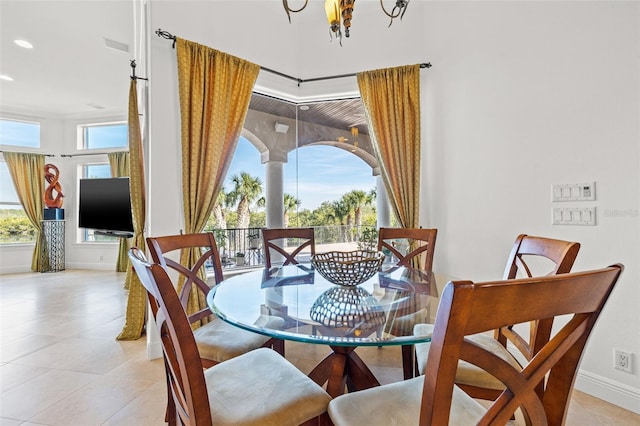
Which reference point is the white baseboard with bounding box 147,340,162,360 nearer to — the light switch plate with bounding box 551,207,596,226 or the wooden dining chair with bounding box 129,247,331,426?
the wooden dining chair with bounding box 129,247,331,426

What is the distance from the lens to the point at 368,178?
345 cm

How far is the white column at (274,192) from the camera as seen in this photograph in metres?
3.46

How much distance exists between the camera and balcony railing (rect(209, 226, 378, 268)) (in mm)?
3297

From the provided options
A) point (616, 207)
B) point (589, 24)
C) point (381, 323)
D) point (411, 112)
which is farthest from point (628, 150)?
point (381, 323)

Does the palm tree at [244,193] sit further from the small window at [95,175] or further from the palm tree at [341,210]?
the small window at [95,175]

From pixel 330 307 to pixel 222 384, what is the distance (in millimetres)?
515

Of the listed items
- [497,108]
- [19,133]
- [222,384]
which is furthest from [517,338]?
[19,133]

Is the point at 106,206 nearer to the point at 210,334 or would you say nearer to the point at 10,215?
the point at 10,215

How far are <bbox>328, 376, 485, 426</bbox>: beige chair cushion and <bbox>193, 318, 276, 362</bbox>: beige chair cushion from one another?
1.86 ft

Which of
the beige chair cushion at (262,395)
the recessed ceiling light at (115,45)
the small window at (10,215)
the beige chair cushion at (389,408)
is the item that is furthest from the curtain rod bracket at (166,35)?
the small window at (10,215)

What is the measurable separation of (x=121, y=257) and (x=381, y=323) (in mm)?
6281

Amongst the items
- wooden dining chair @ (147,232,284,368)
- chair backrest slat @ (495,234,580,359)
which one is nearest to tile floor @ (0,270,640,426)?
wooden dining chair @ (147,232,284,368)

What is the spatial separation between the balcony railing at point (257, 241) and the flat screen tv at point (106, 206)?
10.2 feet

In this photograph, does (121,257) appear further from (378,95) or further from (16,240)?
(378,95)
